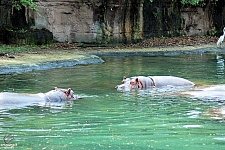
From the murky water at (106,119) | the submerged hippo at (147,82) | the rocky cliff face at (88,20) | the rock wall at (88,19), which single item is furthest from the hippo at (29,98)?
the rock wall at (88,19)

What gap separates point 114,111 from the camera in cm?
743

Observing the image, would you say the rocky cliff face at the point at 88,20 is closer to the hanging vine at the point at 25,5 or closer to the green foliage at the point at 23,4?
the hanging vine at the point at 25,5

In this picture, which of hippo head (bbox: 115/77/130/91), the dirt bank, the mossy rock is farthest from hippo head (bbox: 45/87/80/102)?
the mossy rock

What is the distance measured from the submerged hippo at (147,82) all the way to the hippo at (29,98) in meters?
1.50

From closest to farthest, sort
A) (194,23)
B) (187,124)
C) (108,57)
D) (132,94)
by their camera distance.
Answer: (187,124) < (132,94) < (108,57) < (194,23)

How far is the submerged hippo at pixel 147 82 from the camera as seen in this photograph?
33.1 ft

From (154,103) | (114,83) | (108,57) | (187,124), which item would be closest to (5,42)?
(108,57)

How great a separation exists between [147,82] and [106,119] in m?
3.80

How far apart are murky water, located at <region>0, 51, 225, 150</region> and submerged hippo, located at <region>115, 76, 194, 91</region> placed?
0.30m

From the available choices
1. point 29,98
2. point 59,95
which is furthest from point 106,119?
point 59,95

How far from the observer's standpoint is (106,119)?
22.0ft

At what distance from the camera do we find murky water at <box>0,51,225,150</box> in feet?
16.8

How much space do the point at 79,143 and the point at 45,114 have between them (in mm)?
2204

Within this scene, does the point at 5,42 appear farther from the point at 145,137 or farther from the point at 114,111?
the point at 145,137
